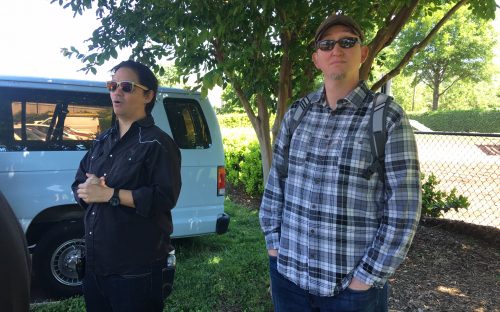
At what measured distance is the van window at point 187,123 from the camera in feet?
15.0

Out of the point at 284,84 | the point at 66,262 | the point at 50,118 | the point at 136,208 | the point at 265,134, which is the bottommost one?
the point at 66,262

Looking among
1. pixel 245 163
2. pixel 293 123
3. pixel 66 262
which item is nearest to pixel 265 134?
pixel 293 123

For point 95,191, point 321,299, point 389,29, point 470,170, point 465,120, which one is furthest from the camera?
point 465,120

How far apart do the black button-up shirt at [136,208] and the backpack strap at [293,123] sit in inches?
20.6

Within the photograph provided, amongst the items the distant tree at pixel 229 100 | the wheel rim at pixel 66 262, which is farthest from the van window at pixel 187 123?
the wheel rim at pixel 66 262

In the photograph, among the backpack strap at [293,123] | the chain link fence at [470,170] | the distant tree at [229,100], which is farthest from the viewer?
the chain link fence at [470,170]

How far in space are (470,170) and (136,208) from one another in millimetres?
9569

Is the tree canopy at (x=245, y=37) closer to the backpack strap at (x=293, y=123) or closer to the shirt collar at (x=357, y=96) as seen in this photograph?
the backpack strap at (x=293, y=123)

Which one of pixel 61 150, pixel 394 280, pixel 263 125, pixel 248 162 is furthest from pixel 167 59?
pixel 248 162

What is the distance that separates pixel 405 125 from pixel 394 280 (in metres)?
2.94

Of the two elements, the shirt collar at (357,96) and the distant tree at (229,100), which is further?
the distant tree at (229,100)

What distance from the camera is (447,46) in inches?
1143

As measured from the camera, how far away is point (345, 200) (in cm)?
167

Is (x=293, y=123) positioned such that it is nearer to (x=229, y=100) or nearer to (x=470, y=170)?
(x=229, y=100)
